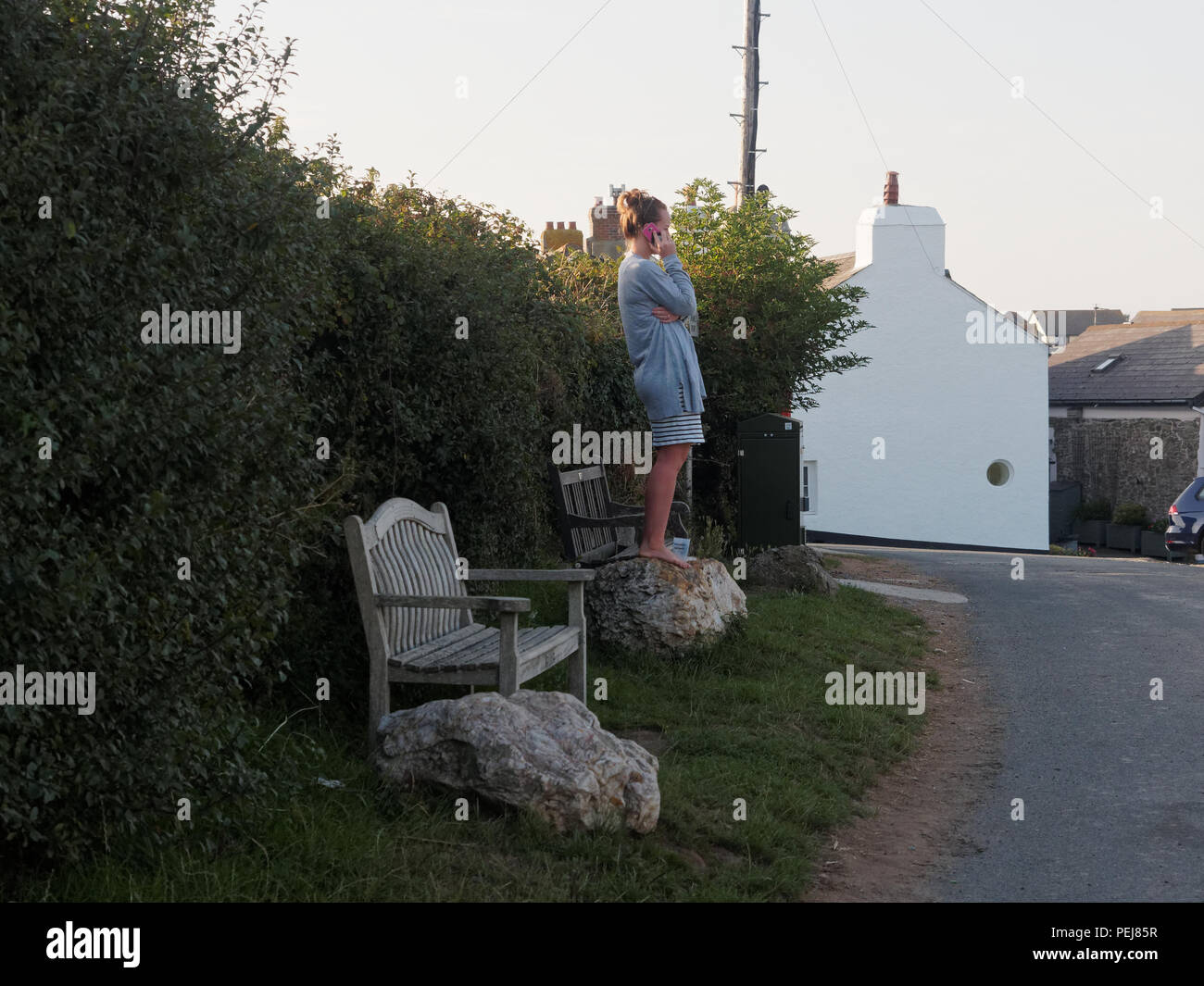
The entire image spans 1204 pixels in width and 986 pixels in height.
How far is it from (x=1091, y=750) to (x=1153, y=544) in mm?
34382

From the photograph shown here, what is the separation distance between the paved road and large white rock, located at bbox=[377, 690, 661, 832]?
127 centimetres

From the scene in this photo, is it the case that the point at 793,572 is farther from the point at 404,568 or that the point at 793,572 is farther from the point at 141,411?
the point at 141,411

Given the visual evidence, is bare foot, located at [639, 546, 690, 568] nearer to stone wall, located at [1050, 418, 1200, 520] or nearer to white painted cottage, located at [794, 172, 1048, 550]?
white painted cottage, located at [794, 172, 1048, 550]

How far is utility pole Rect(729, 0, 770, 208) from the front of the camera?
76.9 ft

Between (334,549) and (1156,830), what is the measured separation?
158 inches

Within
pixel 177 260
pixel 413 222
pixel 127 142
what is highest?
pixel 413 222

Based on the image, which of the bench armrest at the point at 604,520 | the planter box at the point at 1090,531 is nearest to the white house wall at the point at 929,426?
the planter box at the point at 1090,531

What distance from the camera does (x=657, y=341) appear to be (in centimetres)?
838

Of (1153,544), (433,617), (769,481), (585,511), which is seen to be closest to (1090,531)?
(1153,544)

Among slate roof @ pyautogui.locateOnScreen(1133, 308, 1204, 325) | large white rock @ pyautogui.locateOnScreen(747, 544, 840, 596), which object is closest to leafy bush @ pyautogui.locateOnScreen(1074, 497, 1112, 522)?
slate roof @ pyautogui.locateOnScreen(1133, 308, 1204, 325)
